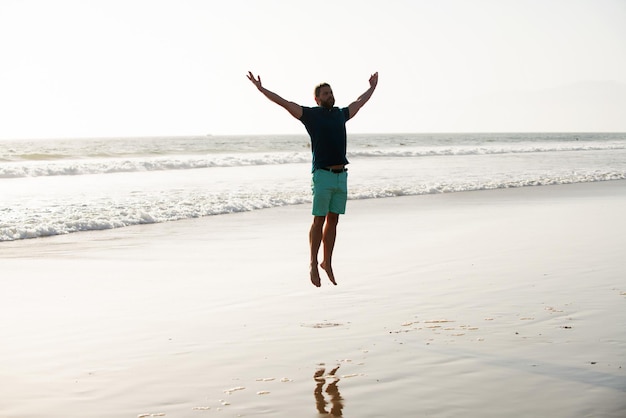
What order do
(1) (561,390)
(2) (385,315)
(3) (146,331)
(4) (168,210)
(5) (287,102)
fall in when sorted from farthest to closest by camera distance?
(4) (168,210)
(5) (287,102)
(2) (385,315)
(3) (146,331)
(1) (561,390)

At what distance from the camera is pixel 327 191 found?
724cm

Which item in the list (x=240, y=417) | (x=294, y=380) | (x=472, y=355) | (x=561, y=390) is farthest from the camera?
(x=472, y=355)

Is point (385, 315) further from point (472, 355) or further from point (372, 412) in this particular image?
point (372, 412)

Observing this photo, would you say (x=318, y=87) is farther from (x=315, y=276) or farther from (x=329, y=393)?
(x=329, y=393)

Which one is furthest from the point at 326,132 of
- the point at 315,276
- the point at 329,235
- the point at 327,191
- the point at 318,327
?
the point at 318,327

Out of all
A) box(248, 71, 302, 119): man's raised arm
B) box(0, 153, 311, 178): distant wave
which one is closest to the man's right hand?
box(248, 71, 302, 119): man's raised arm

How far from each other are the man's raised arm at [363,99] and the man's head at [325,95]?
9.7 inches

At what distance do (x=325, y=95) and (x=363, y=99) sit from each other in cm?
56

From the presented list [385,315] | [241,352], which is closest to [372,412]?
[241,352]

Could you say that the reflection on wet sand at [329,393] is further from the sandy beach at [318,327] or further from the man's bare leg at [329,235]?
the man's bare leg at [329,235]

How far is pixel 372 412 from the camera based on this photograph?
13.8 feet

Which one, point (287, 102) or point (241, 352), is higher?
point (287, 102)

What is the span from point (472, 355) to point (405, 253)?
4854mm

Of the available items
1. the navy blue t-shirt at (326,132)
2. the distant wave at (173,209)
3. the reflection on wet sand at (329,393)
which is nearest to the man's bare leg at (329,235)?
the navy blue t-shirt at (326,132)
